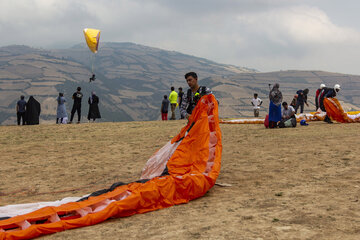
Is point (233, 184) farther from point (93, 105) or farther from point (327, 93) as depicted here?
point (93, 105)

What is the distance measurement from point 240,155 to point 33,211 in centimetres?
550

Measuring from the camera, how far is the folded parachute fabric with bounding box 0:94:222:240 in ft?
14.5

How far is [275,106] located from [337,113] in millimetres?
3041

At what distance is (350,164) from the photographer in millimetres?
7164

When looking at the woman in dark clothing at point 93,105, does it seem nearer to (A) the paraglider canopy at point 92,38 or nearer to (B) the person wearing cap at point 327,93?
(A) the paraglider canopy at point 92,38

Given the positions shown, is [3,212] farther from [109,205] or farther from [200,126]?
[200,126]

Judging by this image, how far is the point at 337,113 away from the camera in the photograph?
15.9 metres

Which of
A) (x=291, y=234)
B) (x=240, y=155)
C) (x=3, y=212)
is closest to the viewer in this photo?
(x=291, y=234)

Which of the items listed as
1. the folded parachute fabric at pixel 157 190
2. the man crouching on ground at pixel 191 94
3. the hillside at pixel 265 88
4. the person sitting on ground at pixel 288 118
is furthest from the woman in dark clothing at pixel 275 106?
the hillside at pixel 265 88

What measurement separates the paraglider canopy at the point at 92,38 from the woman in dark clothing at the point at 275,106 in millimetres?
11793

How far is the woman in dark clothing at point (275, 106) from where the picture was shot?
1464cm

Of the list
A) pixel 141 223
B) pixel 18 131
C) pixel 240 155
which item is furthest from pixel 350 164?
pixel 18 131

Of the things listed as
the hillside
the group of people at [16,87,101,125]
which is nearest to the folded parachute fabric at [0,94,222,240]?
the group of people at [16,87,101,125]

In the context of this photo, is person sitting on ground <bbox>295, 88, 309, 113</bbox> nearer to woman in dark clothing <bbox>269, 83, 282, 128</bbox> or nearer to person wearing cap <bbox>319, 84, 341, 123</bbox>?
person wearing cap <bbox>319, 84, 341, 123</bbox>
